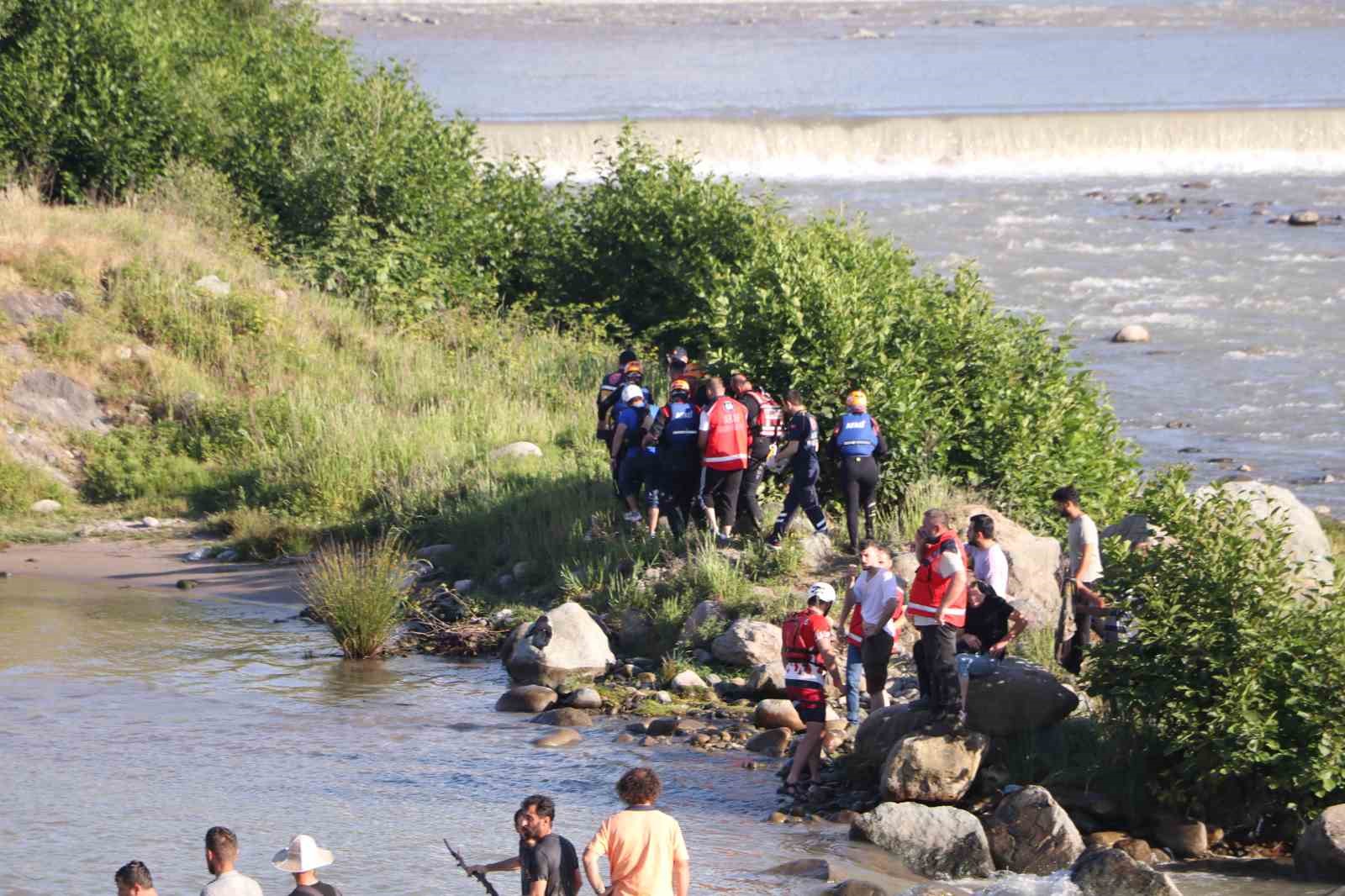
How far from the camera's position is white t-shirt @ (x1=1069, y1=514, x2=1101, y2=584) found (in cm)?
1289

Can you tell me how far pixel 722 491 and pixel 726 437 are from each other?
0.60 meters

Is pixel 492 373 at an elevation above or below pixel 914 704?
above

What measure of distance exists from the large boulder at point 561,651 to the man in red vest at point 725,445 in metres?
1.80

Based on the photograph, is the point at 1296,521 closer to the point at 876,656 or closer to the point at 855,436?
the point at 855,436

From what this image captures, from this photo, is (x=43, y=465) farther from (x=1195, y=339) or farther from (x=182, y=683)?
(x=1195, y=339)

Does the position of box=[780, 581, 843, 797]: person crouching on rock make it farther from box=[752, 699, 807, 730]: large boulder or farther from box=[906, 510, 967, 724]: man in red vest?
box=[752, 699, 807, 730]: large boulder

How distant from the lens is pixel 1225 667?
37.8 feet

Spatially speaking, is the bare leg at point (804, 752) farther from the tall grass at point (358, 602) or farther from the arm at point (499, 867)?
the tall grass at point (358, 602)

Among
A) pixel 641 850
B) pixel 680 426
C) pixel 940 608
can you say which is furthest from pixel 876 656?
pixel 641 850

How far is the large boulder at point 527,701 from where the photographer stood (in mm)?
14641

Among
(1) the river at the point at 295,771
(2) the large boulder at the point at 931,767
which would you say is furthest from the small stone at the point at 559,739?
(2) the large boulder at the point at 931,767

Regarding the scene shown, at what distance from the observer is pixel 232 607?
57.1 feet

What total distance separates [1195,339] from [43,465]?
22.4m

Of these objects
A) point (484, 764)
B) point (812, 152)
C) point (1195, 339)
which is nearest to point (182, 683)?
point (484, 764)
